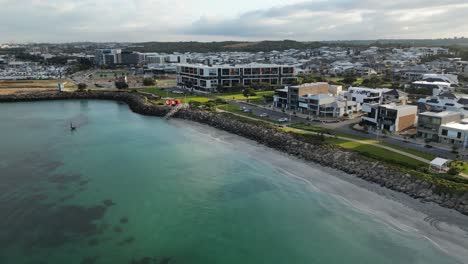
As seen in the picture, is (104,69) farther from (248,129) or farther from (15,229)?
(15,229)

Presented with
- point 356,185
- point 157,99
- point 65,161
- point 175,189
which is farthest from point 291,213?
point 157,99

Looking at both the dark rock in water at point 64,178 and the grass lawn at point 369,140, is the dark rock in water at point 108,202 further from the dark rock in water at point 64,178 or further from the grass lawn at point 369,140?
the grass lawn at point 369,140

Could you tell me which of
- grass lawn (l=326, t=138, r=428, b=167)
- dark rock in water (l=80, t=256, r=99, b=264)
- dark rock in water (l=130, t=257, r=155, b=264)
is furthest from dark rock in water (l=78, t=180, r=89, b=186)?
grass lawn (l=326, t=138, r=428, b=167)

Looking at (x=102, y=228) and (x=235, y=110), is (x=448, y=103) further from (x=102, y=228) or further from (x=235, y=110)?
(x=102, y=228)

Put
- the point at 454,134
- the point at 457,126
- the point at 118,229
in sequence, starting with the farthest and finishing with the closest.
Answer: the point at 457,126
the point at 454,134
the point at 118,229

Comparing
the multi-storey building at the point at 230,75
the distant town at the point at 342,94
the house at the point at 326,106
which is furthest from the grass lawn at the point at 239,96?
the house at the point at 326,106

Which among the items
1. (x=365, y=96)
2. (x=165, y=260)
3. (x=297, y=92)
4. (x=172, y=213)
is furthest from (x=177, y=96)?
A: (x=165, y=260)

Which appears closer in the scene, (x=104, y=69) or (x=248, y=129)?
(x=248, y=129)
